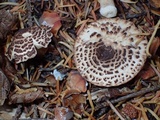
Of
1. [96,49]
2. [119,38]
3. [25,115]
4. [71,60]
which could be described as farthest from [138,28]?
[25,115]

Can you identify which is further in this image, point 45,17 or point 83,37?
point 45,17

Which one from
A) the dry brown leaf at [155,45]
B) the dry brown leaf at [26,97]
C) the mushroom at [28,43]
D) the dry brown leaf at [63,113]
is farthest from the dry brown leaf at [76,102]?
the dry brown leaf at [155,45]

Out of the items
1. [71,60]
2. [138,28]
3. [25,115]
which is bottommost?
[25,115]

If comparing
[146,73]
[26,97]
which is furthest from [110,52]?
[26,97]

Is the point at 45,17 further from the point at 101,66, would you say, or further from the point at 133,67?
the point at 133,67

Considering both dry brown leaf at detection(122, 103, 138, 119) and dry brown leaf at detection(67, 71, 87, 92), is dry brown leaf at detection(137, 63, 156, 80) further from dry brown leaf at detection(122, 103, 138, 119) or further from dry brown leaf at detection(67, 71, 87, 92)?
dry brown leaf at detection(67, 71, 87, 92)

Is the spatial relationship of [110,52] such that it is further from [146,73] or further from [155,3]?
[155,3]

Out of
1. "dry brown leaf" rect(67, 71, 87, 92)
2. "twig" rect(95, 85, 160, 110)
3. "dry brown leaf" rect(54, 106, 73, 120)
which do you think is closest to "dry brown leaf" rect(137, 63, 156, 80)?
"twig" rect(95, 85, 160, 110)

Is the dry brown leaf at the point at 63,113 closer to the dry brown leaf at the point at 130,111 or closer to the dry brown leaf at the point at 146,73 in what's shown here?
the dry brown leaf at the point at 130,111
